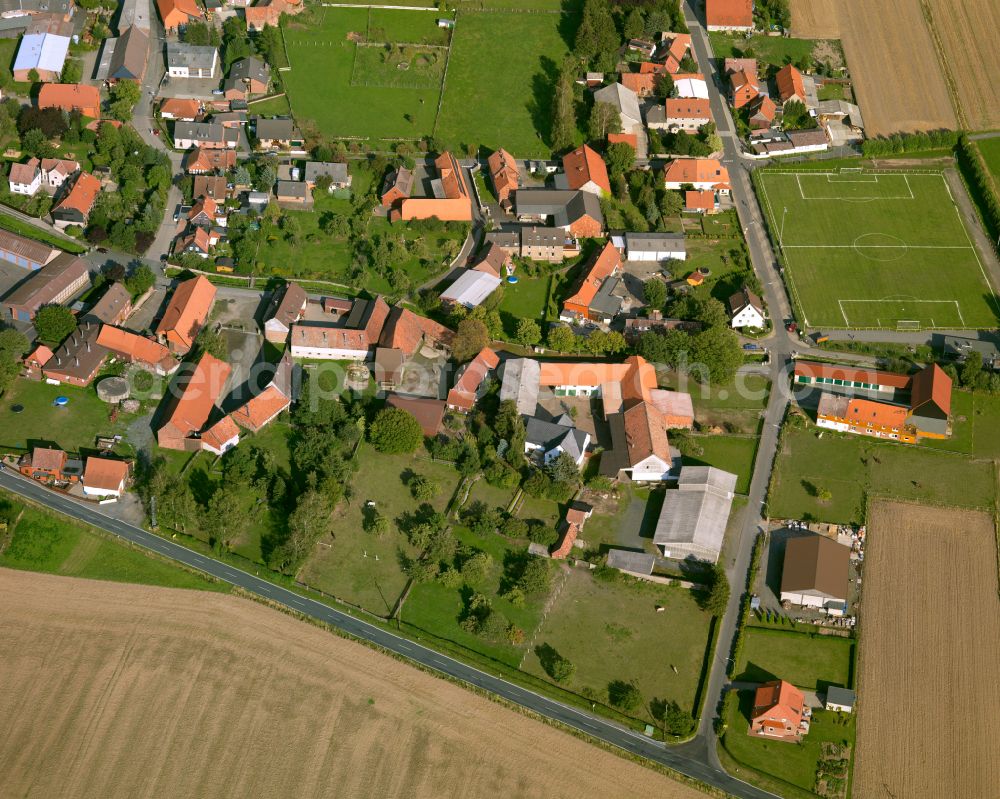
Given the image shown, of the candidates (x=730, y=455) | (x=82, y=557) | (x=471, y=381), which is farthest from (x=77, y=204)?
(x=730, y=455)

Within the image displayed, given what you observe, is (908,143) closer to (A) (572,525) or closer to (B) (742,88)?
(B) (742,88)

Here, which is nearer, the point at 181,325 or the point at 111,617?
the point at 111,617

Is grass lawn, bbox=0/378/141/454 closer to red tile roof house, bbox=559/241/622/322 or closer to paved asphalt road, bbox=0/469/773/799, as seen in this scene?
paved asphalt road, bbox=0/469/773/799

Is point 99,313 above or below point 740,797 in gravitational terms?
above

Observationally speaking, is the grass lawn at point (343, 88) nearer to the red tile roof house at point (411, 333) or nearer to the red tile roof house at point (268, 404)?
the red tile roof house at point (411, 333)

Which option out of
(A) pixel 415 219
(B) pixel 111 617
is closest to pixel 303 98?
(A) pixel 415 219

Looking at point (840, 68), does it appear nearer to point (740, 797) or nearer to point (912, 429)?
point (912, 429)
